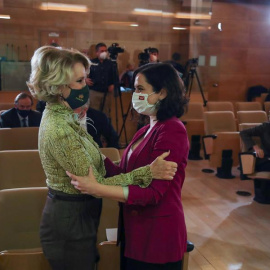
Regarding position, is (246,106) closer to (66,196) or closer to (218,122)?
(218,122)

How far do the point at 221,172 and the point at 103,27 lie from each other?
17.3ft

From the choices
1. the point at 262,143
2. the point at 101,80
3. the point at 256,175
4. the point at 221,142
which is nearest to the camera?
the point at 256,175

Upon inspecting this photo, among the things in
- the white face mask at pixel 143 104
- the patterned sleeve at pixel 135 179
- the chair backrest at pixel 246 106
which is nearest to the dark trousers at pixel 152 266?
the patterned sleeve at pixel 135 179

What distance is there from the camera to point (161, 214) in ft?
4.86

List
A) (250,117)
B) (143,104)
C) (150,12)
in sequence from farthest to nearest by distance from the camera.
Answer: (150,12) → (250,117) → (143,104)

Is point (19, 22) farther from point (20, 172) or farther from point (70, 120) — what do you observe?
point (70, 120)

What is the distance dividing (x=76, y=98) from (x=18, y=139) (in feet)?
8.10

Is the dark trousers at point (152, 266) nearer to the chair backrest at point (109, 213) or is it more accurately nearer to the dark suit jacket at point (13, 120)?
the chair backrest at point (109, 213)

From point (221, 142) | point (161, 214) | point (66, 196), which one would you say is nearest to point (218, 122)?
point (221, 142)

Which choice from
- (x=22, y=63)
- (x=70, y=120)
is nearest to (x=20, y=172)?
(x=70, y=120)

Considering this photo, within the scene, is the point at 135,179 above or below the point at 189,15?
below

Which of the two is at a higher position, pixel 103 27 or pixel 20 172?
pixel 103 27

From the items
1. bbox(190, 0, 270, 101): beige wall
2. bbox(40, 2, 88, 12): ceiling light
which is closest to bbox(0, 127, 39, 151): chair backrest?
bbox(40, 2, 88, 12): ceiling light

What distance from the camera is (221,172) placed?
17.2 ft
